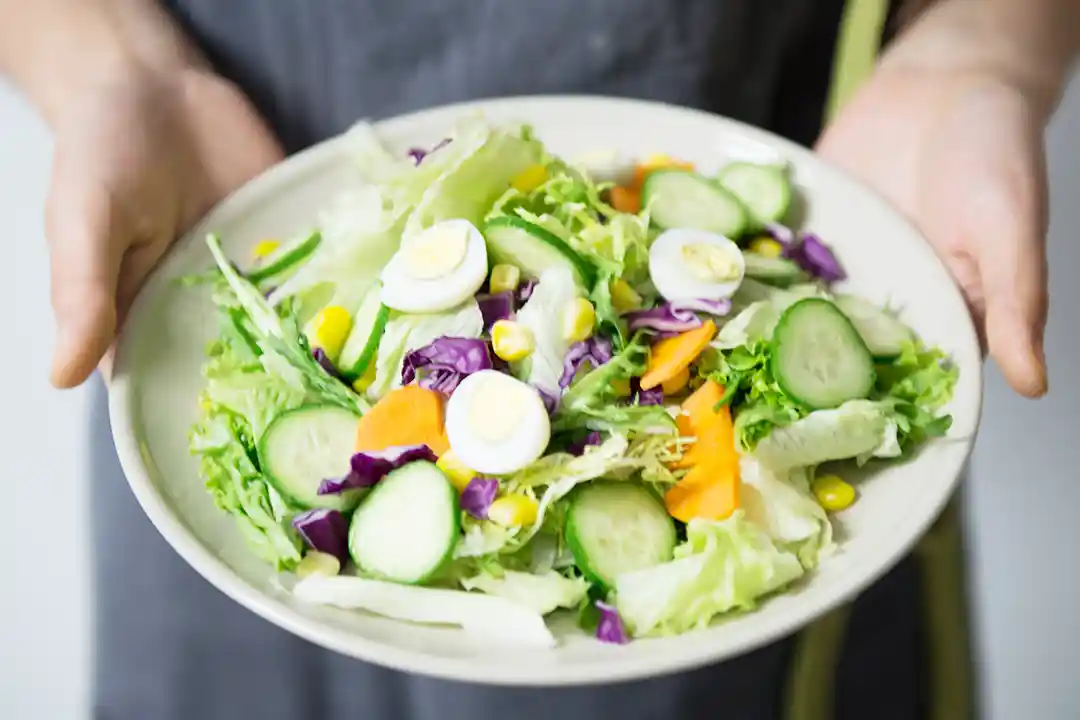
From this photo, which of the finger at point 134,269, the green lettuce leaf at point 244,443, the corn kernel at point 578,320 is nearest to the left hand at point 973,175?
the corn kernel at point 578,320

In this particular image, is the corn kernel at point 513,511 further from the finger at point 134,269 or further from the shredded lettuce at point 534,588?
the finger at point 134,269

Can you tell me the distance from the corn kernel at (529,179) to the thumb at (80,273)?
47 cm

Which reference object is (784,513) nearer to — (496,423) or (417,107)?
(496,423)

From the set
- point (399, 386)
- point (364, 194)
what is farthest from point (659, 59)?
point (399, 386)

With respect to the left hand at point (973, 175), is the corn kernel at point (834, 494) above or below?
below

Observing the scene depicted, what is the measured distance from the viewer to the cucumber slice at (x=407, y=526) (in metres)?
0.94

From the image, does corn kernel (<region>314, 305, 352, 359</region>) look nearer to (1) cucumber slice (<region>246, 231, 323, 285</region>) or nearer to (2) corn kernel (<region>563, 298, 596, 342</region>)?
(1) cucumber slice (<region>246, 231, 323, 285</region>)

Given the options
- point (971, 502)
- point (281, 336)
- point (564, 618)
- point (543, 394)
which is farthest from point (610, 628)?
point (971, 502)

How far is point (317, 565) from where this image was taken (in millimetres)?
956

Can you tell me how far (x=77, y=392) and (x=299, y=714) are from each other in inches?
32.2

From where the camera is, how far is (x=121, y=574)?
60.0 inches

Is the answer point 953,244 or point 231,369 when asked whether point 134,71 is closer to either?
point 231,369

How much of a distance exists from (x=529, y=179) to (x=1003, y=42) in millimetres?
731

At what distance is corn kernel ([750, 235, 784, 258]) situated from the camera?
1262 mm
